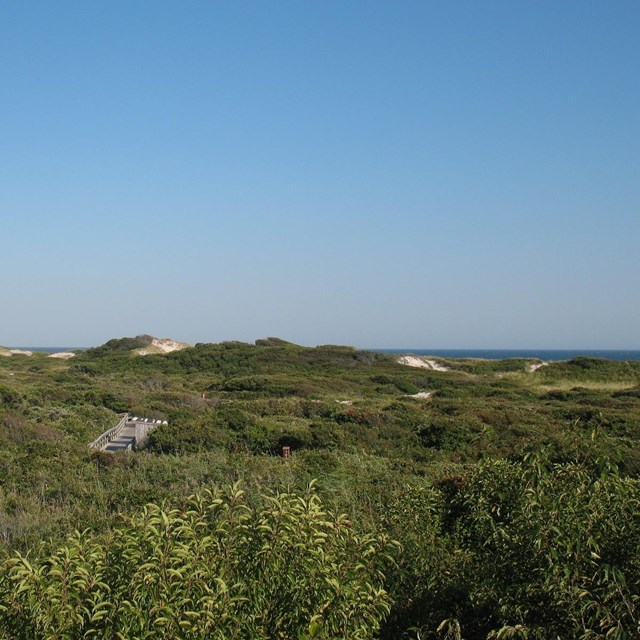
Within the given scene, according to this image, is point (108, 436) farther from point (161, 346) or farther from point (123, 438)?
point (161, 346)

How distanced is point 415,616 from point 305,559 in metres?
1.51

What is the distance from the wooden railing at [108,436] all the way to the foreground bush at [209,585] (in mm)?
14660

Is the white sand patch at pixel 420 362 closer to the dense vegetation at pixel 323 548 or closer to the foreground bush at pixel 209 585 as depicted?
the dense vegetation at pixel 323 548

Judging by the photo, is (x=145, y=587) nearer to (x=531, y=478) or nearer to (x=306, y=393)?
(x=531, y=478)

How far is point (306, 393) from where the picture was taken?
35.1 m

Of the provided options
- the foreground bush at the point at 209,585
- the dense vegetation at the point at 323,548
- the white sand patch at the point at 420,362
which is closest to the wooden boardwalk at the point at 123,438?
the dense vegetation at the point at 323,548

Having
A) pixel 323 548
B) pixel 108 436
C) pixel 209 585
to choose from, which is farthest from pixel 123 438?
pixel 209 585

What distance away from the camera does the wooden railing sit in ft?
62.3

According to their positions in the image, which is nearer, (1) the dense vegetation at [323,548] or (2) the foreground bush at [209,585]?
(2) the foreground bush at [209,585]

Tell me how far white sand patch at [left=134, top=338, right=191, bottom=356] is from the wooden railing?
137ft

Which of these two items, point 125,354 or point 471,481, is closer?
point 471,481

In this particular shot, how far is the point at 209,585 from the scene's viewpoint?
424 cm

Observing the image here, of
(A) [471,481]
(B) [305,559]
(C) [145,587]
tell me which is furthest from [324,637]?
(A) [471,481]

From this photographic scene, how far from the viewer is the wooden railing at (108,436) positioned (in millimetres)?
19000
